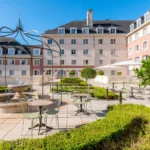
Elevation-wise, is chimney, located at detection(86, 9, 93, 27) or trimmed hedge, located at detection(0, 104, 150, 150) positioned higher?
chimney, located at detection(86, 9, 93, 27)

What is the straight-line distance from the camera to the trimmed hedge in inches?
142

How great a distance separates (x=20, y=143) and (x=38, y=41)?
21.8 feet

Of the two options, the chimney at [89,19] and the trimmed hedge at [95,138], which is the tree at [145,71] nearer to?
the trimmed hedge at [95,138]

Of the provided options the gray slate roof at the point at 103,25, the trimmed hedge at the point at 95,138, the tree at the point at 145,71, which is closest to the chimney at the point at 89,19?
the gray slate roof at the point at 103,25

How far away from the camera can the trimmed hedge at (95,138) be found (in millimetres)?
3607

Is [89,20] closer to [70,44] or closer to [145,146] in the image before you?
[70,44]

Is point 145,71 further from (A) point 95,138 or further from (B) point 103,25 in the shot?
(B) point 103,25

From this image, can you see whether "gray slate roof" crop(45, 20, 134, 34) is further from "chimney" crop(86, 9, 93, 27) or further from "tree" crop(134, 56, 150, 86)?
"tree" crop(134, 56, 150, 86)

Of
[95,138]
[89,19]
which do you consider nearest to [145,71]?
[95,138]

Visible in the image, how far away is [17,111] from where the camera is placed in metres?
8.27

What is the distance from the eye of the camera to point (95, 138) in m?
3.97

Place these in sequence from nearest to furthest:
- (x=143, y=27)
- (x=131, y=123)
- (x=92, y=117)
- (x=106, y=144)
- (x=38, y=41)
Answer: (x=106, y=144)
(x=131, y=123)
(x=92, y=117)
(x=38, y=41)
(x=143, y=27)

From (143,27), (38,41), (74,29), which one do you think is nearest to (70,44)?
(74,29)

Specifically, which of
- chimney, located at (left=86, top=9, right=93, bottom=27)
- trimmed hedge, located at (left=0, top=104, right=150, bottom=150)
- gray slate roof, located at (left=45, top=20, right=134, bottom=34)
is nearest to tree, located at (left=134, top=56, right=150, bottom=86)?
trimmed hedge, located at (left=0, top=104, right=150, bottom=150)
